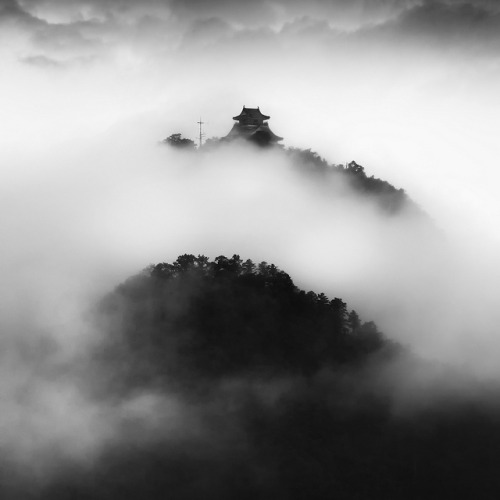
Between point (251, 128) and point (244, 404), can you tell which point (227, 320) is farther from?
point (251, 128)

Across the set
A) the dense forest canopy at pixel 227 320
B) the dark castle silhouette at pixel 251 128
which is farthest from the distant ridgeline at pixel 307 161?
the dense forest canopy at pixel 227 320

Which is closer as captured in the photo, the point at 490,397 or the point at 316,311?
the point at 316,311

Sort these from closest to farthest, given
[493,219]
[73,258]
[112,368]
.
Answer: [112,368] → [73,258] → [493,219]

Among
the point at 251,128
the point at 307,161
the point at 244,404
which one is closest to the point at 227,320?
the point at 244,404

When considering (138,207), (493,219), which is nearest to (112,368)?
(138,207)

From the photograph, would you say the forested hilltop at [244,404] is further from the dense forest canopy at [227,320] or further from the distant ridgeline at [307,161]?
the distant ridgeline at [307,161]

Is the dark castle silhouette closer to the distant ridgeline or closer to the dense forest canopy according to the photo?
the distant ridgeline

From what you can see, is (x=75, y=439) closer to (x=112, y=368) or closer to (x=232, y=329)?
(x=112, y=368)

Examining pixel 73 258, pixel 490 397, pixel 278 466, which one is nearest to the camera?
pixel 278 466
